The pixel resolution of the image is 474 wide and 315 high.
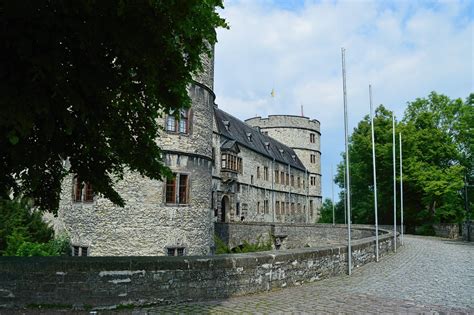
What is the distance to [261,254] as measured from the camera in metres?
7.54

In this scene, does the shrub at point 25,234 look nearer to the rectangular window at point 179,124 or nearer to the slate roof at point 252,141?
the rectangular window at point 179,124

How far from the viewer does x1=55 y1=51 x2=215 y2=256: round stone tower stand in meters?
16.7

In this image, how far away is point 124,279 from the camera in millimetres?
5949

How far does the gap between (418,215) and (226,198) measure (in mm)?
16199

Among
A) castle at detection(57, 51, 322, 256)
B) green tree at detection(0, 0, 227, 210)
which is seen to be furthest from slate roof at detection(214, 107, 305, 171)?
green tree at detection(0, 0, 227, 210)

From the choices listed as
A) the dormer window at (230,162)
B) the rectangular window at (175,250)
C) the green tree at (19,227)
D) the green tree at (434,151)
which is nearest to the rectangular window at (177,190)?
the rectangular window at (175,250)

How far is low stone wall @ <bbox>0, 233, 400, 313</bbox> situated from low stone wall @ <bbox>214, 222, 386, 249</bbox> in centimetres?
1859

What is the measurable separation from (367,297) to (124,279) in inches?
163

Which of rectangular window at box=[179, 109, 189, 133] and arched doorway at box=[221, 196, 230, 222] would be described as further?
arched doorway at box=[221, 196, 230, 222]

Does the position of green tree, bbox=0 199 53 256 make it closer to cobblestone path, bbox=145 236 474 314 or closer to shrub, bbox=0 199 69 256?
shrub, bbox=0 199 69 256

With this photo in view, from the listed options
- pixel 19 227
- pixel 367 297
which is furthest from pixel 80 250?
Answer: pixel 367 297

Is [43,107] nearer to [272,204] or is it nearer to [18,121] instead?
[18,121]

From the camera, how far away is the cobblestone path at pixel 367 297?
19.4ft

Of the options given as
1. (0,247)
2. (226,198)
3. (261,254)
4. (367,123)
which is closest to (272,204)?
(226,198)
